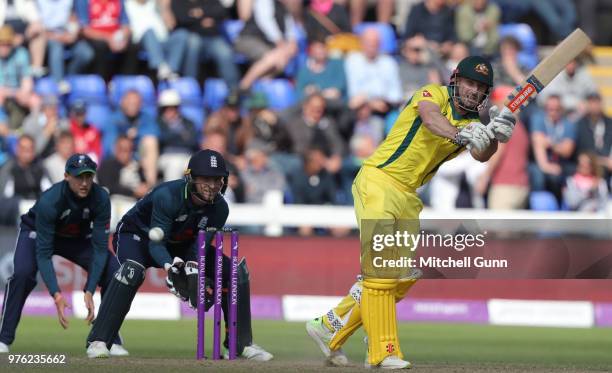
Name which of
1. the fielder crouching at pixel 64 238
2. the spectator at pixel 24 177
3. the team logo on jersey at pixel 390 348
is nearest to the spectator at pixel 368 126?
the spectator at pixel 24 177

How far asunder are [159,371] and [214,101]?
8.93 m

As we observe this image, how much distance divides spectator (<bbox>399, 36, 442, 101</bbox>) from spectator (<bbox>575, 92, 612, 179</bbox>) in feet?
5.94

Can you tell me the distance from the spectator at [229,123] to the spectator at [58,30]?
220 cm

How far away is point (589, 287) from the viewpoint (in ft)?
45.2

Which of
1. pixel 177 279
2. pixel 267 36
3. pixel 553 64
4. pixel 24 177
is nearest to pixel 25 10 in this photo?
pixel 24 177

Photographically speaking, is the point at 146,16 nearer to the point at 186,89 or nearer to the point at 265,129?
the point at 186,89

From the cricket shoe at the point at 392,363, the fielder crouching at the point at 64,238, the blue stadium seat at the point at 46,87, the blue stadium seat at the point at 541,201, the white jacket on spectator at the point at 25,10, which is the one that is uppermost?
the white jacket on spectator at the point at 25,10

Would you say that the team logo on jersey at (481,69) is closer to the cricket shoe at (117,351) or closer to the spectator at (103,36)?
the cricket shoe at (117,351)

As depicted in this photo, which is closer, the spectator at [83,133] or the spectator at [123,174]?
the spectator at [123,174]

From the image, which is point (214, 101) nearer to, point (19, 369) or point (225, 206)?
point (225, 206)

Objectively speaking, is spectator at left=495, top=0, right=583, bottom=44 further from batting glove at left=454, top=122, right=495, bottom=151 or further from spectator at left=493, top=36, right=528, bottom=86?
batting glove at left=454, top=122, right=495, bottom=151

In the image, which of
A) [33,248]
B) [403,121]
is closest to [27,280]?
[33,248]

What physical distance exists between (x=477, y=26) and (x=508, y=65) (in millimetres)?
806

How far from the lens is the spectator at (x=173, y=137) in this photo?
15.4 metres
